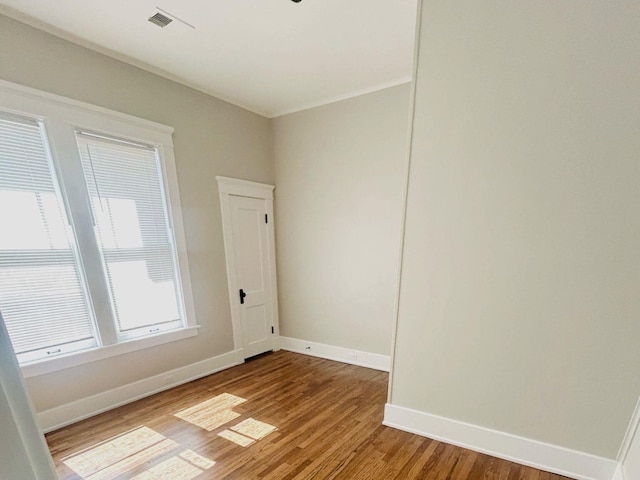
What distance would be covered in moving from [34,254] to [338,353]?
319cm

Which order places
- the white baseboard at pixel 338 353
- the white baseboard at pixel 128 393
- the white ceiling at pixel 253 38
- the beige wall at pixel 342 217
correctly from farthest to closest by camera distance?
the white baseboard at pixel 338 353, the beige wall at pixel 342 217, the white baseboard at pixel 128 393, the white ceiling at pixel 253 38

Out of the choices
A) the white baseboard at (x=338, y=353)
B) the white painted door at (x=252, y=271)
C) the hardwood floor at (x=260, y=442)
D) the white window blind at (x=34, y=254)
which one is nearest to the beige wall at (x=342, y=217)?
the white baseboard at (x=338, y=353)

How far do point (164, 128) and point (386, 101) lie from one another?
7.91 feet

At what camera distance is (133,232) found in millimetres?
2564

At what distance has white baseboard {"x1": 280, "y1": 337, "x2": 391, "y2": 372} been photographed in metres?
3.20

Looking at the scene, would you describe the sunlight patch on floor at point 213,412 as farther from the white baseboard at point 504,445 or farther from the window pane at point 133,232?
the white baseboard at point 504,445

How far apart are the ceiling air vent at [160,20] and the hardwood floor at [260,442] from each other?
10.6 ft

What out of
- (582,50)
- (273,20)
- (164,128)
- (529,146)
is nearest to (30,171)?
(164,128)

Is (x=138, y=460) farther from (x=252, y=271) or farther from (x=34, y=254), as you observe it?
(x=252, y=271)

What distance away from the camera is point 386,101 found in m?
2.97

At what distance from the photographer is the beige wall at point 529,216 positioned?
4.76 ft

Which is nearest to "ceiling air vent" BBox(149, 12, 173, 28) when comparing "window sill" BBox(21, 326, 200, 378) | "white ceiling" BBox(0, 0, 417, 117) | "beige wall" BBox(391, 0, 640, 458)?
"white ceiling" BBox(0, 0, 417, 117)

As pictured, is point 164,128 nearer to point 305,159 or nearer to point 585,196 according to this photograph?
point 305,159

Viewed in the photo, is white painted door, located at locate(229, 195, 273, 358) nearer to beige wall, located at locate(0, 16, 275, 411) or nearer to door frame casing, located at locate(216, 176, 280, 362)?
door frame casing, located at locate(216, 176, 280, 362)
